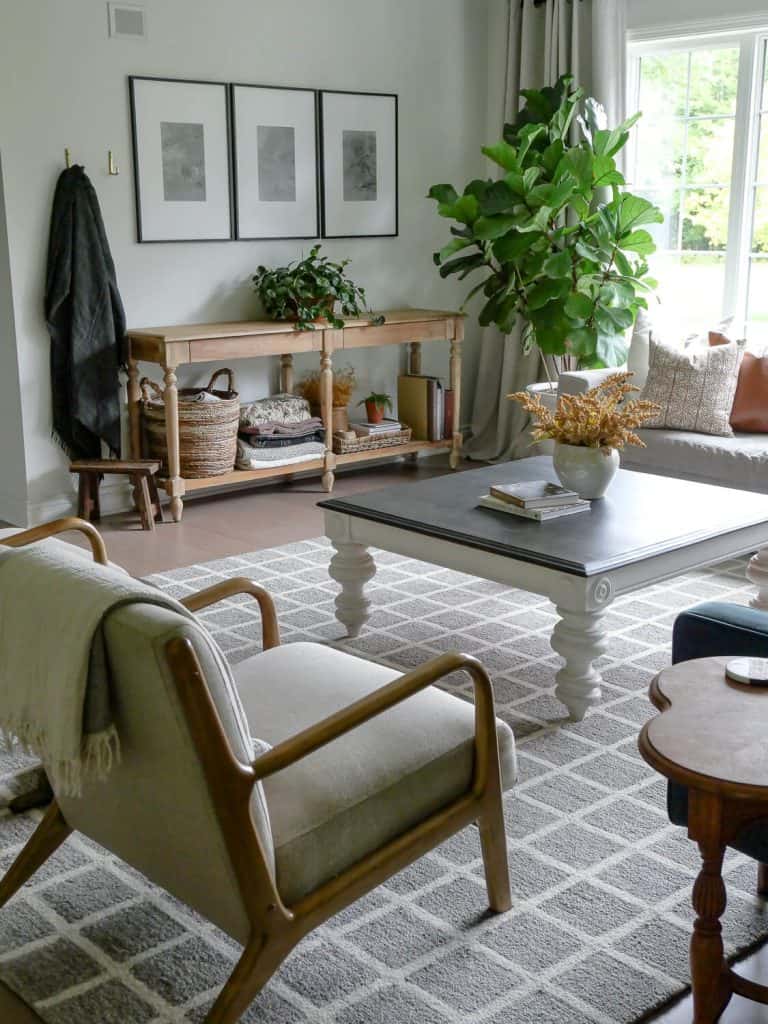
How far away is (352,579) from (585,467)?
0.83m

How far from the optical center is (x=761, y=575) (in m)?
3.71

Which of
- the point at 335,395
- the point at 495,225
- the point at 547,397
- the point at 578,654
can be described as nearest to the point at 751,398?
the point at 547,397

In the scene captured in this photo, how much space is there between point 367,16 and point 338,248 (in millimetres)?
1193

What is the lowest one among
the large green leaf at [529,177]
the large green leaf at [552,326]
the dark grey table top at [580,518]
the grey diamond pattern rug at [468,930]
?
the grey diamond pattern rug at [468,930]

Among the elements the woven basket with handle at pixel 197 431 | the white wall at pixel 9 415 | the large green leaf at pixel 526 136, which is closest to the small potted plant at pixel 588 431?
the woven basket with handle at pixel 197 431

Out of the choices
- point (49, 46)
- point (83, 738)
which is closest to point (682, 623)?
point (83, 738)

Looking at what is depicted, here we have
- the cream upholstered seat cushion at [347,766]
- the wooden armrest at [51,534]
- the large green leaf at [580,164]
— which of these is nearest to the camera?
the cream upholstered seat cushion at [347,766]

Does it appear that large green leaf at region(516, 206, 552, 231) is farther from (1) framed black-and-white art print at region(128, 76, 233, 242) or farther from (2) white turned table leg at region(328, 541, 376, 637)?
(2) white turned table leg at region(328, 541, 376, 637)

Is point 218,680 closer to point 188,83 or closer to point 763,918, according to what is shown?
point 763,918

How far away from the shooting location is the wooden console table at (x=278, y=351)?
17.3 feet

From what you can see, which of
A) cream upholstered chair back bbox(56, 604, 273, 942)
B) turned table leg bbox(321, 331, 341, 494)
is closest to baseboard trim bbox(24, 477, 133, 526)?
turned table leg bbox(321, 331, 341, 494)

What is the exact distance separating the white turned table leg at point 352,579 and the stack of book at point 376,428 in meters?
2.36

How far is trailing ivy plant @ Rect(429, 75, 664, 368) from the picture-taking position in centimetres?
555

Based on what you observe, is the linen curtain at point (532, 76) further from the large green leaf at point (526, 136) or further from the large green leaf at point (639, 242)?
the large green leaf at point (639, 242)
